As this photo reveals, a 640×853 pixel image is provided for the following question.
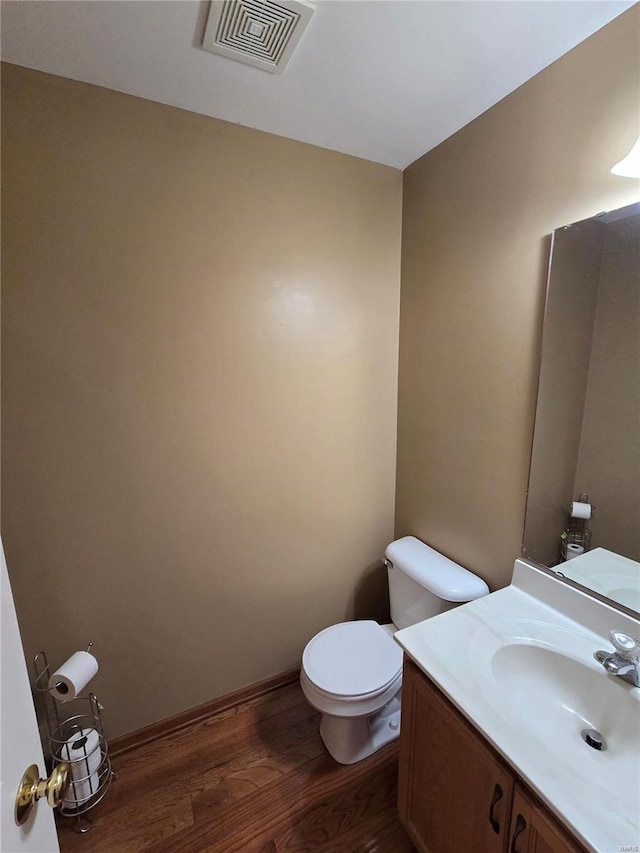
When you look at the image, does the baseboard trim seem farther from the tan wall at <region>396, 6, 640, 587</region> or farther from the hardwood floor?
the tan wall at <region>396, 6, 640, 587</region>

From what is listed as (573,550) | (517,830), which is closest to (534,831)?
(517,830)

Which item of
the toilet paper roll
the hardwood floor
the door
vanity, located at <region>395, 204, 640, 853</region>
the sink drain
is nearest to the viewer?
the door

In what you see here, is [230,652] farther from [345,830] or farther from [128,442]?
[128,442]

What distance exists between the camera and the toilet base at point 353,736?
147 centimetres

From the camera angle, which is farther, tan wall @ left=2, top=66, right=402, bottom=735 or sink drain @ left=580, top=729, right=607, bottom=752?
tan wall @ left=2, top=66, right=402, bottom=735

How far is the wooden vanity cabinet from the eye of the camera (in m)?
0.76

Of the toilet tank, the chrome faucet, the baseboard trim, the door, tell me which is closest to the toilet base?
the baseboard trim

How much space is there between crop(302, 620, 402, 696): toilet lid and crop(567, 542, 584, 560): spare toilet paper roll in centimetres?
76

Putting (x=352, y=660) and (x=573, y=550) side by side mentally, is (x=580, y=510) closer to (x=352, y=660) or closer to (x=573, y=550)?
(x=573, y=550)

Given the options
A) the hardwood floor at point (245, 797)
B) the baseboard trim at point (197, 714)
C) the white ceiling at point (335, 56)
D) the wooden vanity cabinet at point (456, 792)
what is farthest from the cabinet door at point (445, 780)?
the white ceiling at point (335, 56)

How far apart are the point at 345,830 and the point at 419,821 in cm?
33

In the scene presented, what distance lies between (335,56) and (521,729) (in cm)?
183

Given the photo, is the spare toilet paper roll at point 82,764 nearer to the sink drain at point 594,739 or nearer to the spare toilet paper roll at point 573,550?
the sink drain at point 594,739

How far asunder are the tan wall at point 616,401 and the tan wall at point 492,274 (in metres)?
0.16
